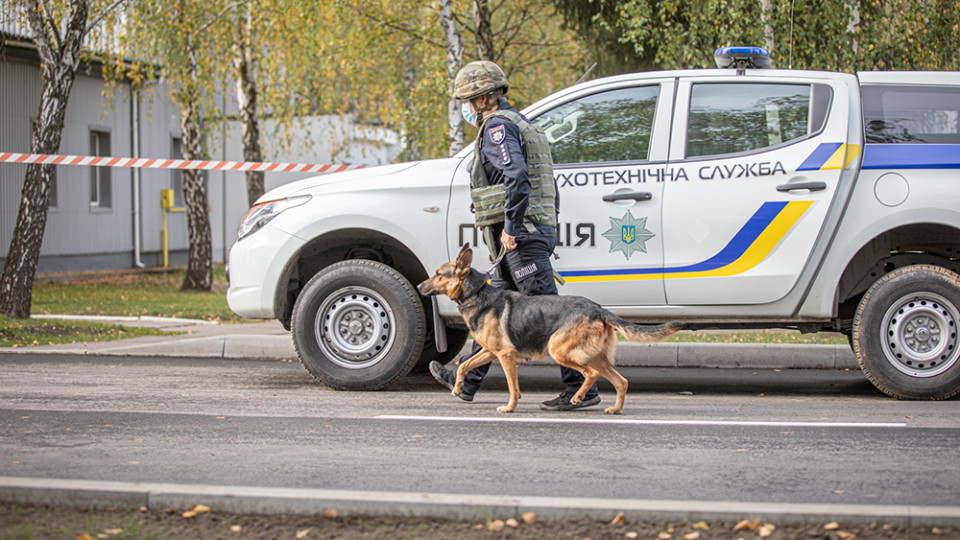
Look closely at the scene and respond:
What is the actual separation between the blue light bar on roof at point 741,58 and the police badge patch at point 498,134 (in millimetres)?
1860

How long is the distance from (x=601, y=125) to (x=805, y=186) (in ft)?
4.60

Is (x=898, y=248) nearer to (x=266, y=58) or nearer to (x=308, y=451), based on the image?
(x=308, y=451)

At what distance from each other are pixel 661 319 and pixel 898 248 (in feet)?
5.53

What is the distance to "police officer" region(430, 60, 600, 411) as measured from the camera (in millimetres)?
6434

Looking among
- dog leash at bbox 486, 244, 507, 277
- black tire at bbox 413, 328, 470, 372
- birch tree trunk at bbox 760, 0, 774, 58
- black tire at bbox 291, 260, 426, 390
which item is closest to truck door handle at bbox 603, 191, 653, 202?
dog leash at bbox 486, 244, 507, 277

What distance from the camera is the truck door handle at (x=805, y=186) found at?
681 centimetres

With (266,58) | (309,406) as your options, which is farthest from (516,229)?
(266,58)

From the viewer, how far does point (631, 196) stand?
6961mm

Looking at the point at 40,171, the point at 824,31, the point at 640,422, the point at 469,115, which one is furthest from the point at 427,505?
the point at 824,31

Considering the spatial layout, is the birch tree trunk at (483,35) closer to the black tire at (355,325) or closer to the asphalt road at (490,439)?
the asphalt road at (490,439)

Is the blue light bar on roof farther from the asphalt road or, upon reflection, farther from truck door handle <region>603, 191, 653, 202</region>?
the asphalt road

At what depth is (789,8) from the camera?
12.5 m

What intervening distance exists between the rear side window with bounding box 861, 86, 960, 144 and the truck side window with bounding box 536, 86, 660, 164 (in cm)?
144

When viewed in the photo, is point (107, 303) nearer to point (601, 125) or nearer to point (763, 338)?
point (763, 338)
